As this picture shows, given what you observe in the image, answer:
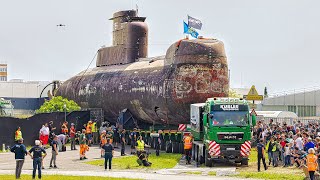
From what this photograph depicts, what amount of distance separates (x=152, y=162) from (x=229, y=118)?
5259mm

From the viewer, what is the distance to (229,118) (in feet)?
121

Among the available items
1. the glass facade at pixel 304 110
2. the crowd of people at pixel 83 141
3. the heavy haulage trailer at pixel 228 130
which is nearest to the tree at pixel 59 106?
the crowd of people at pixel 83 141

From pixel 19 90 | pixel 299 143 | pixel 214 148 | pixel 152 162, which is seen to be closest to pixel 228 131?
pixel 214 148

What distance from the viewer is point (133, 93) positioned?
51.6 meters

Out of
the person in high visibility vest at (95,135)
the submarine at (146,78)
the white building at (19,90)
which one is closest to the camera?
the submarine at (146,78)

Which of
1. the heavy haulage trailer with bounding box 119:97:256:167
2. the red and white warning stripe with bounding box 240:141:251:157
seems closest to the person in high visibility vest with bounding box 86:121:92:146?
the heavy haulage trailer with bounding box 119:97:256:167

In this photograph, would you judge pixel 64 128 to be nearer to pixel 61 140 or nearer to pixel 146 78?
pixel 61 140

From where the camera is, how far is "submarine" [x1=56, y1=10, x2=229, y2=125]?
4459cm

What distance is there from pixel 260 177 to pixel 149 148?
17.3 meters

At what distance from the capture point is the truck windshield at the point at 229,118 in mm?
37000

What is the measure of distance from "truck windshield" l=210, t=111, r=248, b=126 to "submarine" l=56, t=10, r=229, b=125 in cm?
722

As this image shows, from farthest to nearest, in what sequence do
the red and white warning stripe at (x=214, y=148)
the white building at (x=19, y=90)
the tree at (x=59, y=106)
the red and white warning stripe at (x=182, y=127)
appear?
1. the white building at (x=19, y=90)
2. the tree at (x=59, y=106)
3. the red and white warning stripe at (x=182, y=127)
4. the red and white warning stripe at (x=214, y=148)

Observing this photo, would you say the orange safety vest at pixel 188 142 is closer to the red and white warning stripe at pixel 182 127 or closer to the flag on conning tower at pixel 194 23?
the red and white warning stripe at pixel 182 127

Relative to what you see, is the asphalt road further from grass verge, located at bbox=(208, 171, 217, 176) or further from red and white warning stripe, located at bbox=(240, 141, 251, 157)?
red and white warning stripe, located at bbox=(240, 141, 251, 157)
